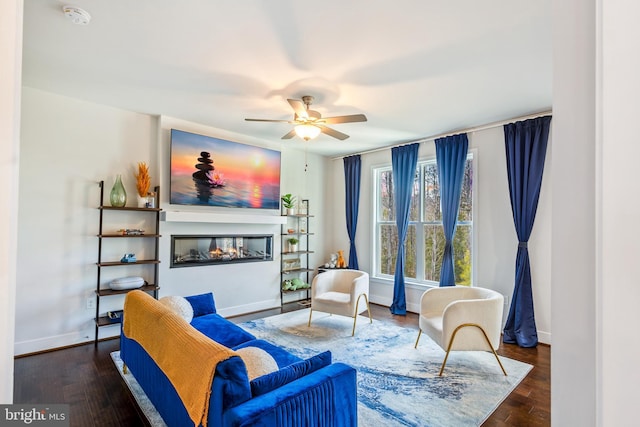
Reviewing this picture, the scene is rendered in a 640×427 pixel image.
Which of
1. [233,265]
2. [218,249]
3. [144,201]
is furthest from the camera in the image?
[233,265]

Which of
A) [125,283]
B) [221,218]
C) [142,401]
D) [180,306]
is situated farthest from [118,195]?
[142,401]

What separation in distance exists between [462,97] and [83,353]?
479cm

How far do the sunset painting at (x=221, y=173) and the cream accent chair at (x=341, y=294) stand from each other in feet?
5.00

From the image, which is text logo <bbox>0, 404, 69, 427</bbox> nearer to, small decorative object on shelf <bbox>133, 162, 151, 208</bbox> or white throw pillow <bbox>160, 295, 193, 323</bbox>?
white throw pillow <bbox>160, 295, 193, 323</bbox>

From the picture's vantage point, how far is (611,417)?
435 mm

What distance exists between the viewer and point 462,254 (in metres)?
4.55

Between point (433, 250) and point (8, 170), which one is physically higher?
point (8, 170)

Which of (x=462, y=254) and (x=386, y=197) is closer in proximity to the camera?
(x=462, y=254)

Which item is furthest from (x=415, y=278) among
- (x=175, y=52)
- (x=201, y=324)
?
(x=175, y=52)

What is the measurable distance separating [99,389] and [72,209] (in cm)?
201

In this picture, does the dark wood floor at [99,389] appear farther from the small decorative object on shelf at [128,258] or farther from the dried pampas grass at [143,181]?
the dried pampas grass at [143,181]

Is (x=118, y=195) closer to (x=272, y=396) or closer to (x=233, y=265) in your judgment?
(x=233, y=265)

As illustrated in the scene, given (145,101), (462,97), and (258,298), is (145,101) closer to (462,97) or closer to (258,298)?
(258,298)

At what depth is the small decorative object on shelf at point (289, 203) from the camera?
17.8 feet
